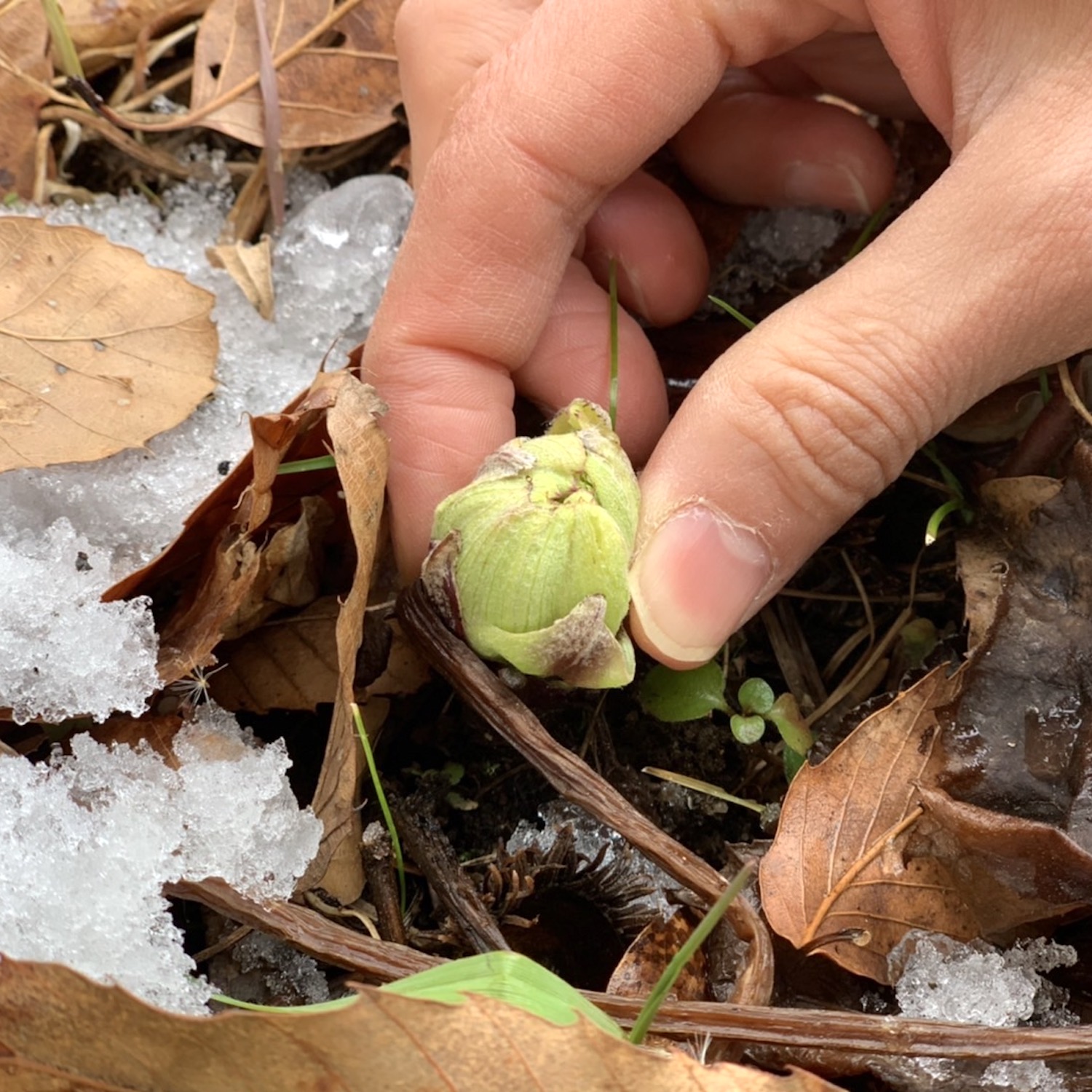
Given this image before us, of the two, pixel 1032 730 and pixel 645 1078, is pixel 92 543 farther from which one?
pixel 1032 730

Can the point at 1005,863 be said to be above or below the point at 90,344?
below

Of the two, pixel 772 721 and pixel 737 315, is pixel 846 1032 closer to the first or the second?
pixel 772 721

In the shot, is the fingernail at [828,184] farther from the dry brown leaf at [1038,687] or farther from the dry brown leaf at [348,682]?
the dry brown leaf at [348,682]

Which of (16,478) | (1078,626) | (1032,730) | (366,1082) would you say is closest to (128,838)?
(366,1082)

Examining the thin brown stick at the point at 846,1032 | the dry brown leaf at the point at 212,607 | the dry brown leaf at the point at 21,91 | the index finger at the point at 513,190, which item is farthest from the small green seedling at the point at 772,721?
the dry brown leaf at the point at 21,91

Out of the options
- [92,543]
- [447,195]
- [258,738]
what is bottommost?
[258,738]

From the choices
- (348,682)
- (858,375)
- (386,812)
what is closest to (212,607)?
(348,682)
